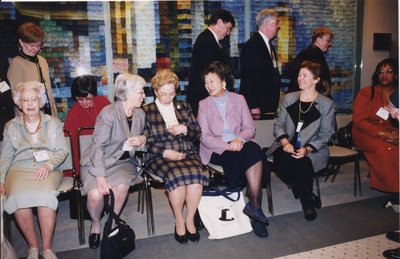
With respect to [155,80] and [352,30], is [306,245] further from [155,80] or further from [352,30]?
[352,30]

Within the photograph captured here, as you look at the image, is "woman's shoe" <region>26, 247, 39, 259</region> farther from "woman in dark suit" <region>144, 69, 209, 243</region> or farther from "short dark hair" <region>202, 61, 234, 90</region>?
"short dark hair" <region>202, 61, 234, 90</region>

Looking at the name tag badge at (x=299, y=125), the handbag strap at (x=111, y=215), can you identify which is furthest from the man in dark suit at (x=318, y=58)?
the handbag strap at (x=111, y=215)

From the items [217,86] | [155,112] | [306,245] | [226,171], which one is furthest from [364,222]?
[155,112]

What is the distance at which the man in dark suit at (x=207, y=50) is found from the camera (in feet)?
12.3

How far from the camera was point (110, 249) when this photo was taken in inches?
101

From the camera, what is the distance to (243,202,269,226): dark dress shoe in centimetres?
299

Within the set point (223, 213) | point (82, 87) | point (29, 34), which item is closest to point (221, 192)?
point (223, 213)

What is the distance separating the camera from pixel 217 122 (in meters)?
3.31

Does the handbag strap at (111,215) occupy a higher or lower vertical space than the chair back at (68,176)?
lower

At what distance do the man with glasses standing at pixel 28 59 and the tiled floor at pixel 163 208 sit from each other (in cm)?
133

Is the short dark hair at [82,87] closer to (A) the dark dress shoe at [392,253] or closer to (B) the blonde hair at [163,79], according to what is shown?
(B) the blonde hair at [163,79]

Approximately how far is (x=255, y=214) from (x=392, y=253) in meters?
1.02

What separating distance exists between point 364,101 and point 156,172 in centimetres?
237

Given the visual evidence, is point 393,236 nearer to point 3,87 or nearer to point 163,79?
point 163,79
